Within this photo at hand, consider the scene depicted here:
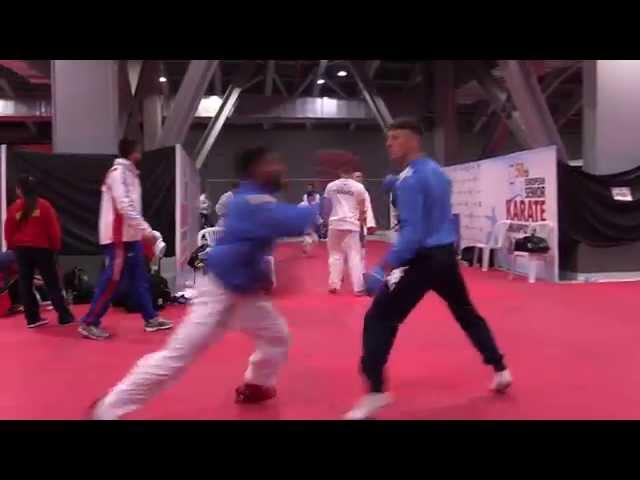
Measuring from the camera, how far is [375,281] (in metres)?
3.10

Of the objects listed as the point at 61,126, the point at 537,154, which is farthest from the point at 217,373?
the point at 537,154

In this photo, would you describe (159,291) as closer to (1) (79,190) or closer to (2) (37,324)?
(2) (37,324)

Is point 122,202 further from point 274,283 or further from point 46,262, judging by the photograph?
point 274,283

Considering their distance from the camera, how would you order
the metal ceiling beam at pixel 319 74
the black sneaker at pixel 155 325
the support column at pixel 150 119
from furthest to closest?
the metal ceiling beam at pixel 319 74 < the support column at pixel 150 119 < the black sneaker at pixel 155 325

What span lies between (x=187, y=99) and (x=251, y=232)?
28.0 ft

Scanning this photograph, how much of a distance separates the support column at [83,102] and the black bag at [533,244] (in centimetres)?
619

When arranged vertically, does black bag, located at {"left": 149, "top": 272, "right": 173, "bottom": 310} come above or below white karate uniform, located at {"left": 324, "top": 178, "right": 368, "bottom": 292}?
below

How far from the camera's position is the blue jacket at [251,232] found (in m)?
2.74

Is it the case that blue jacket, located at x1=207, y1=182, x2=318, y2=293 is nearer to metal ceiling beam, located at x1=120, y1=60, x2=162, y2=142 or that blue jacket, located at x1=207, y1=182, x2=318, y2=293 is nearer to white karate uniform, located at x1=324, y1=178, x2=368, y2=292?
white karate uniform, located at x1=324, y1=178, x2=368, y2=292

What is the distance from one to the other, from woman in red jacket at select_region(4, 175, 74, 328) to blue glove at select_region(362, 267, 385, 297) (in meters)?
3.99

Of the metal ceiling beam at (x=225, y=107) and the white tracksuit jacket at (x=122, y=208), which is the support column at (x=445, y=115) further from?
the white tracksuit jacket at (x=122, y=208)

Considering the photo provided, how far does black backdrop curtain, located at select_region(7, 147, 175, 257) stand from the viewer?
7.68 metres

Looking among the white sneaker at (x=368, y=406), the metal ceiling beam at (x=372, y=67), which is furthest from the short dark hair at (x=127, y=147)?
the metal ceiling beam at (x=372, y=67)

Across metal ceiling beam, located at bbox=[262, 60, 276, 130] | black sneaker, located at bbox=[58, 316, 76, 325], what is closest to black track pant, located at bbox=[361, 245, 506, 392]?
black sneaker, located at bbox=[58, 316, 76, 325]
